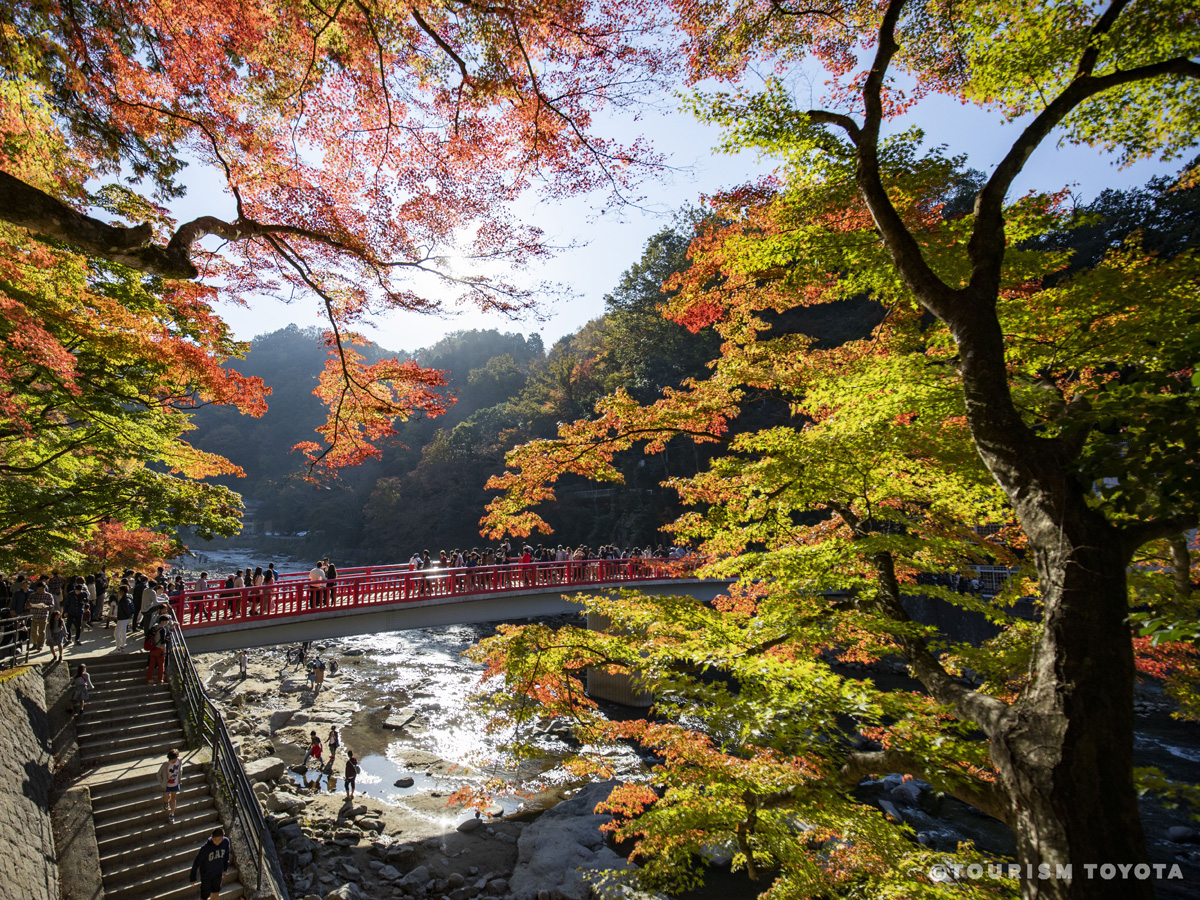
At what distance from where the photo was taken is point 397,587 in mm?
12688

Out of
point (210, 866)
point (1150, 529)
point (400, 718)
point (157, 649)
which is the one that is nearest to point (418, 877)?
point (210, 866)

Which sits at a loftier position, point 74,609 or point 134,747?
point 74,609

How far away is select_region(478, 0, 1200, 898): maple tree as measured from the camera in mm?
3006

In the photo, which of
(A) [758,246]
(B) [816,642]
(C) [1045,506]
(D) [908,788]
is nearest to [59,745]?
(B) [816,642]

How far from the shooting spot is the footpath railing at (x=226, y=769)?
748cm

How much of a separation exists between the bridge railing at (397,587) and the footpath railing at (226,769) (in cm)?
80

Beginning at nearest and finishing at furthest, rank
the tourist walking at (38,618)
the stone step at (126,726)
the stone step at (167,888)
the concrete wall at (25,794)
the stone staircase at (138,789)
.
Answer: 1. the concrete wall at (25,794)
2. the stone step at (167,888)
3. the stone staircase at (138,789)
4. the stone step at (126,726)
5. the tourist walking at (38,618)

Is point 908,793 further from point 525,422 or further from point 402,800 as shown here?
point 525,422

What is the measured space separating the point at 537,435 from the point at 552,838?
32717mm

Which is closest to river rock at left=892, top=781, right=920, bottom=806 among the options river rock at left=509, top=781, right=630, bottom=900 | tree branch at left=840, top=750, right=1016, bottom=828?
river rock at left=509, top=781, right=630, bottom=900

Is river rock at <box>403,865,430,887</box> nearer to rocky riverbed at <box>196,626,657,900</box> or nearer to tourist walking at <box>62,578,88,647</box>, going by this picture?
rocky riverbed at <box>196,626,657,900</box>

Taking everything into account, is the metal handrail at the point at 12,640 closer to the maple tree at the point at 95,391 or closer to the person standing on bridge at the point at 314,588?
the maple tree at the point at 95,391

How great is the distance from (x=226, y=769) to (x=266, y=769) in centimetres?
527

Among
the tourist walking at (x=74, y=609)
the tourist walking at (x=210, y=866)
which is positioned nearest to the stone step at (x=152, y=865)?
the tourist walking at (x=210, y=866)
